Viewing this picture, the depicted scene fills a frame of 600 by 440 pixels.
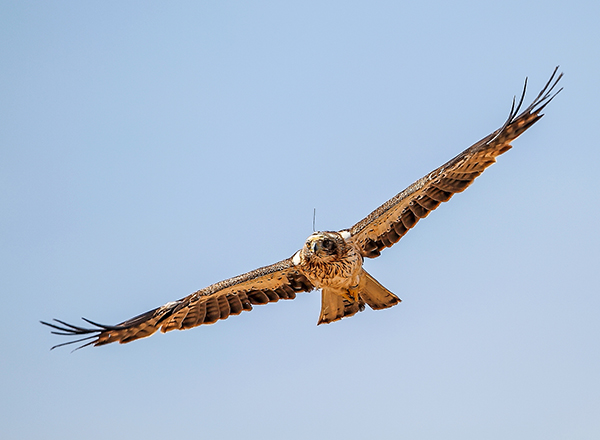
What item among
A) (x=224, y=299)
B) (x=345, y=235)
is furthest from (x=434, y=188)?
(x=224, y=299)

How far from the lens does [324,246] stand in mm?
14734

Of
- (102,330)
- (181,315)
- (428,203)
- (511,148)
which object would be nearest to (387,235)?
(428,203)

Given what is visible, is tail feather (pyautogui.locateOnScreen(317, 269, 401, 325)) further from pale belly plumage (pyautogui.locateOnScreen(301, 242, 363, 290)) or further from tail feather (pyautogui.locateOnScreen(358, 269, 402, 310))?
pale belly plumage (pyautogui.locateOnScreen(301, 242, 363, 290))

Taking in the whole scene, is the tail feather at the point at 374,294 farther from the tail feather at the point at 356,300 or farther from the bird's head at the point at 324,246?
the bird's head at the point at 324,246

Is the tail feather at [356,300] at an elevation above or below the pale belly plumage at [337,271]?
below

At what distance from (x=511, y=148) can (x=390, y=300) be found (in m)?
3.09

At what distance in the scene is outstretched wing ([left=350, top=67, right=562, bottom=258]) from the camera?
1441 cm

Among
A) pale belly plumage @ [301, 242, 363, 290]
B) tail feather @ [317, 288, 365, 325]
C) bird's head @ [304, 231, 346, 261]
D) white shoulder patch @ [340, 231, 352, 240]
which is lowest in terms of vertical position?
tail feather @ [317, 288, 365, 325]

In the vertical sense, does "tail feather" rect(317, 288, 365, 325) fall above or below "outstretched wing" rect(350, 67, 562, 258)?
below

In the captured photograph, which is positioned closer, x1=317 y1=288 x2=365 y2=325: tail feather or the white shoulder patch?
the white shoulder patch

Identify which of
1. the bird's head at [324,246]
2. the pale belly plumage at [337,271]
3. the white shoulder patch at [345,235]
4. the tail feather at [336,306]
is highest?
the white shoulder patch at [345,235]

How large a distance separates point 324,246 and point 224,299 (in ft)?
7.88

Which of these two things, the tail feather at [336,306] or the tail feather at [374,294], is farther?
the tail feather at [336,306]

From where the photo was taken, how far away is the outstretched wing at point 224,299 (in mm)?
15672
